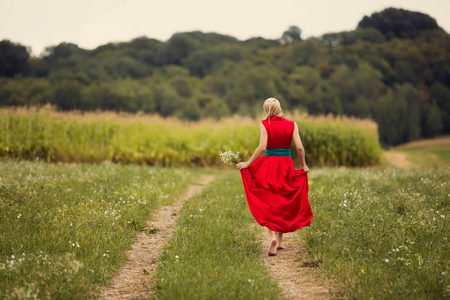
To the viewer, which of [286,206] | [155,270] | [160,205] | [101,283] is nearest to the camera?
[101,283]

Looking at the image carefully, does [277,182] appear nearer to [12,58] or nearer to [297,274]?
[297,274]

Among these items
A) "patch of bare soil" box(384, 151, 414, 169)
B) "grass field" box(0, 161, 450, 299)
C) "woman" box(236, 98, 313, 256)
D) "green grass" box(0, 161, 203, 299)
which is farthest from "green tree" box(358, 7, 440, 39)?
"woman" box(236, 98, 313, 256)

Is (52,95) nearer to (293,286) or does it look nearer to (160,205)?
(160,205)

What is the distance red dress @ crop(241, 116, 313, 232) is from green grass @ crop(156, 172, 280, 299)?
1.78ft

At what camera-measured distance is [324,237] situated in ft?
17.6

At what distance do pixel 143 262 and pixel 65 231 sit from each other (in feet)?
3.87

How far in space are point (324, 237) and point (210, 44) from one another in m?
68.2

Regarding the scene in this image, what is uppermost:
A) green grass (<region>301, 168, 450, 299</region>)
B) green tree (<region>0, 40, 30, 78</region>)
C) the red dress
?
green tree (<region>0, 40, 30, 78</region>)

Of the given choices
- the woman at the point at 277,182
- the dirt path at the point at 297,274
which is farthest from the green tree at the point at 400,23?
the dirt path at the point at 297,274

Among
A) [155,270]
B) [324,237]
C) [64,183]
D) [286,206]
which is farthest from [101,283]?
[64,183]

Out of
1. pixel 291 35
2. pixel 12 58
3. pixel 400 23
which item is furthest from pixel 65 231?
pixel 291 35

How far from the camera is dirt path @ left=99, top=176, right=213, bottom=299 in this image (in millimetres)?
3865

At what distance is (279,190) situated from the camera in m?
5.11

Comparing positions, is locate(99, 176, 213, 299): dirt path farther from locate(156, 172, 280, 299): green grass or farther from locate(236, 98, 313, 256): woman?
locate(236, 98, 313, 256): woman
